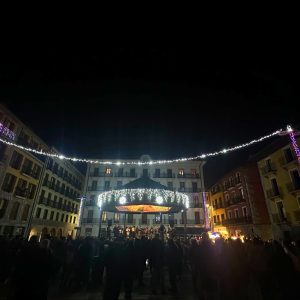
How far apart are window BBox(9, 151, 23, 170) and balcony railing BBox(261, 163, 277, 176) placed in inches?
1137

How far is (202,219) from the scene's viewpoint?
34.2 metres

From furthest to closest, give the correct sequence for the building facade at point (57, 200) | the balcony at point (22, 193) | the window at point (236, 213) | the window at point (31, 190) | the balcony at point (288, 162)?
the window at point (236, 213) < the building facade at point (57, 200) < the window at point (31, 190) < the balcony at point (22, 193) < the balcony at point (288, 162)

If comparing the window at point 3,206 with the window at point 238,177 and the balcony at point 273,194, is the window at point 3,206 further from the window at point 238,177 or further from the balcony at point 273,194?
the window at point 238,177

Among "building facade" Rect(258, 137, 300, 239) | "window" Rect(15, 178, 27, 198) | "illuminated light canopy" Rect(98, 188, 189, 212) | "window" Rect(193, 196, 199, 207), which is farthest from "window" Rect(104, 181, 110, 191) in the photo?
"building facade" Rect(258, 137, 300, 239)

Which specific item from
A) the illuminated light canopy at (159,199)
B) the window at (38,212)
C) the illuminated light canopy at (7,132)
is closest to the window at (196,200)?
the illuminated light canopy at (159,199)

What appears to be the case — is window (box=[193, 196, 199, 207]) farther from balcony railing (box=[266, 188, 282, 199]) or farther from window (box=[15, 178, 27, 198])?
window (box=[15, 178, 27, 198])

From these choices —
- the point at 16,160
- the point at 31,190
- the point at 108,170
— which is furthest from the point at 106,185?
the point at 16,160

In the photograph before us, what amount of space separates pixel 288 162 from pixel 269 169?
9.66 ft

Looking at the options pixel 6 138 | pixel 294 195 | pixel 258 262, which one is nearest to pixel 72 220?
pixel 6 138

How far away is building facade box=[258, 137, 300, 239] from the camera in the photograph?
18.9 meters

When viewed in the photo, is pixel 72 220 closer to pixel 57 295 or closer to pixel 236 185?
pixel 236 185

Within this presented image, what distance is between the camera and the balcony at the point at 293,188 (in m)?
18.5

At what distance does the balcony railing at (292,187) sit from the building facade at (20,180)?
2910 cm

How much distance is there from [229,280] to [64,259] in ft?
19.3
